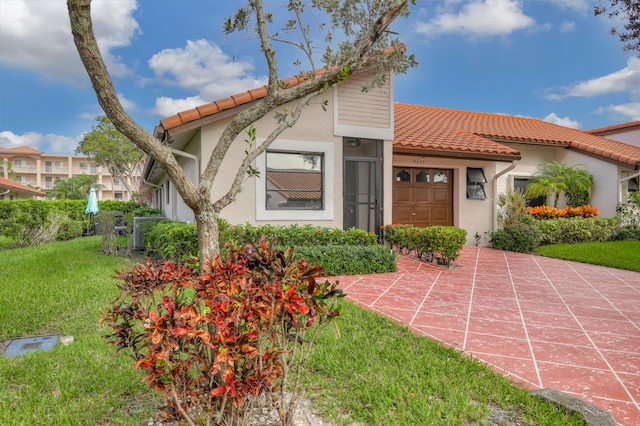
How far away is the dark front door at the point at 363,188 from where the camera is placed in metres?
9.82

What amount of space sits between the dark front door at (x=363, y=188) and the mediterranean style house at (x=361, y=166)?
0.03 metres

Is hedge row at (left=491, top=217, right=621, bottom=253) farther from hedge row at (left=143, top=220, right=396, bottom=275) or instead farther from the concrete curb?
the concrete curb

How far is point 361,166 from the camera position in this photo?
9.95m

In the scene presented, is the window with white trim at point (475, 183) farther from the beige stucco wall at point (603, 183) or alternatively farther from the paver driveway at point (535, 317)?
the beige stucco wall at point (603, 183)

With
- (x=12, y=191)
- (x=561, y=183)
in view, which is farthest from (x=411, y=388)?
(x=12, y=191)

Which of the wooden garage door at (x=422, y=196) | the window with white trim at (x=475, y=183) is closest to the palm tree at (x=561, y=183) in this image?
the window with white trim at (x=475, y=183)

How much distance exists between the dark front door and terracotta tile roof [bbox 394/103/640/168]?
46.4 inches

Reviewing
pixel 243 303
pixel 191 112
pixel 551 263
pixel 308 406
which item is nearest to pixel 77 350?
pixel 308 406

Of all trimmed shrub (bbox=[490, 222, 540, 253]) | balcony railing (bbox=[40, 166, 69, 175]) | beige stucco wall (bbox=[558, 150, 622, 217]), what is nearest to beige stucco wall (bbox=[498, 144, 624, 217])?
beige stucco wall (bbox=[558, 150, 622, 217])

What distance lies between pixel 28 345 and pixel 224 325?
3.92 m

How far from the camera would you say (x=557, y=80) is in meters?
16.1

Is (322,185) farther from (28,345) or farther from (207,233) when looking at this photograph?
(207,233)

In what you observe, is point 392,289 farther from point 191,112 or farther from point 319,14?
point 191,112

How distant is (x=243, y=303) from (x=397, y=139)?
10.00m
